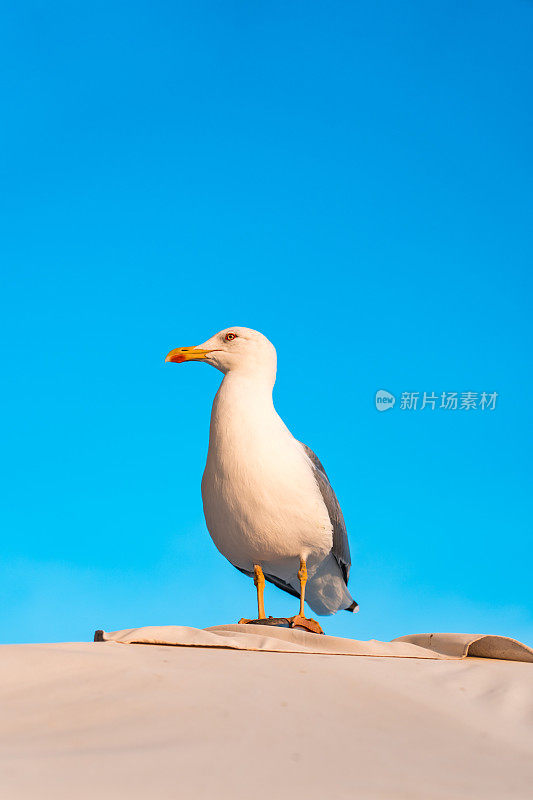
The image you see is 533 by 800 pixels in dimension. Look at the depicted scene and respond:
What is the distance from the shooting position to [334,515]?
5.47 meters

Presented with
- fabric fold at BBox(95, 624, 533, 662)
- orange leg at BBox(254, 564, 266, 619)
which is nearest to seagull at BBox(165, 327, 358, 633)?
orange leg at BBox(254, 564, 266, 619)

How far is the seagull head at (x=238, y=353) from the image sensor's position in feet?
18.6

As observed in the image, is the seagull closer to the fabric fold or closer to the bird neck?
the bird neck

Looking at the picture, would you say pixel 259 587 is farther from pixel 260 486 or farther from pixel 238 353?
pixel 238 353

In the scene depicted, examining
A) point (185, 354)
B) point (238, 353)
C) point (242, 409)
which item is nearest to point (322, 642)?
point (242, 409)

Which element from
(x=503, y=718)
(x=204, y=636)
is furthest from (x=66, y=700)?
(x=503, y=718)

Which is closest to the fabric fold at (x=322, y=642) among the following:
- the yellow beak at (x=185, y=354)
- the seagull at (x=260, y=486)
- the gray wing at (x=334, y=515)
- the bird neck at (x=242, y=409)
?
the seagull at (x=260, y=486)

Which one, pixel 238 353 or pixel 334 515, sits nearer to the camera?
pixel 334 515

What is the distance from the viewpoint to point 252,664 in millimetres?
2480

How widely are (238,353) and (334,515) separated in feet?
4.68

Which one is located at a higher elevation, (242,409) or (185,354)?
(185,354)

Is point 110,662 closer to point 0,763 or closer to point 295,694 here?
point 295,694

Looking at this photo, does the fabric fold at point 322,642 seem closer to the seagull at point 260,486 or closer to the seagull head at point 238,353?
the seagull at point 260,486

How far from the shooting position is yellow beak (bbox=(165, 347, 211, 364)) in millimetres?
5766
